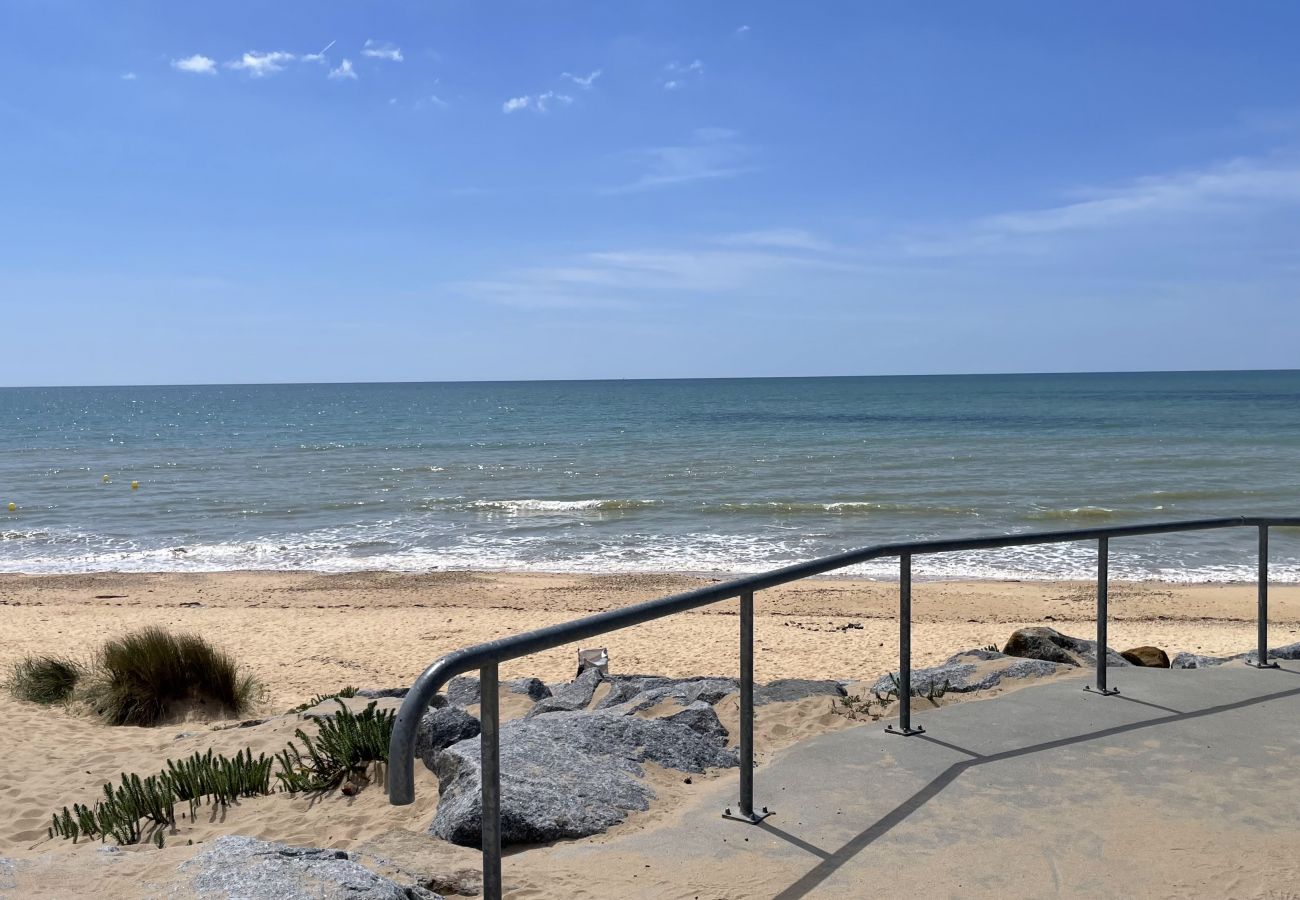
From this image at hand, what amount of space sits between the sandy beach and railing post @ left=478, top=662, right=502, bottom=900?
7.46 feet

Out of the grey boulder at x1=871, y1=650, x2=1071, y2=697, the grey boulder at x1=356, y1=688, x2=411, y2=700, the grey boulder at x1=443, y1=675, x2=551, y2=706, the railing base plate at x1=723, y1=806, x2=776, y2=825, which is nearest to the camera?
the railing base plate at x1=723, y1=806, x2=776, y2=825

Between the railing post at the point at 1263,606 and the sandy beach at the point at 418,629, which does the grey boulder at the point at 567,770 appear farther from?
the railing post at the point at 1263,606

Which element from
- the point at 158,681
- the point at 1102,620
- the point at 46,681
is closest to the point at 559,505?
the point at 46,681

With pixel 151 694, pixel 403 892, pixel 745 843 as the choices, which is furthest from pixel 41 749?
pixel 745 843

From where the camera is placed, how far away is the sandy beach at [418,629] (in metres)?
6.18

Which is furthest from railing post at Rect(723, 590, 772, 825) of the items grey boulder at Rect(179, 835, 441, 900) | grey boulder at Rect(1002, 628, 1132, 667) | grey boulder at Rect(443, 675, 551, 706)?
grey boulder at Rect(1002, 628, 1132, 667)

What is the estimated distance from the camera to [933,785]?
154 inches

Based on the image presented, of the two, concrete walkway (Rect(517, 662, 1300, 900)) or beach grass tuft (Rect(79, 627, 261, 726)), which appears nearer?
concrete walkway (Rect(517, 662, 1300, 900))

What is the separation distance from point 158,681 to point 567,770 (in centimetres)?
535

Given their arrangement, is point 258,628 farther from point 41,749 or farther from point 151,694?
point 41,749

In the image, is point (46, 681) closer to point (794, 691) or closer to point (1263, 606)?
point (794, 691)

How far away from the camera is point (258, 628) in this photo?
13492mm

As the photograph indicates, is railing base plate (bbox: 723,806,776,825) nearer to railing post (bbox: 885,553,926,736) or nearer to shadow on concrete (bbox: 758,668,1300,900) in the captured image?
shadow on concrete (bbox: 758,668,1300,900)

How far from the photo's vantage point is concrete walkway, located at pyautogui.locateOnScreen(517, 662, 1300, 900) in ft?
10.3
